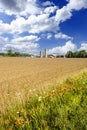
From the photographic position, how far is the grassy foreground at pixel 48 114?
5.25 meters

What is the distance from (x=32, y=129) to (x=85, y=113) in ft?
4.07

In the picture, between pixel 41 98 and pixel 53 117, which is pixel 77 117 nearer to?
pixel 53 117

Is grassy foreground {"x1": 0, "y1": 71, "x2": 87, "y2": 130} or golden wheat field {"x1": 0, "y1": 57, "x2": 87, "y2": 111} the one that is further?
golden wheat field {"x1": 0, "y1": 57, "x2": 87, "y2": 111}

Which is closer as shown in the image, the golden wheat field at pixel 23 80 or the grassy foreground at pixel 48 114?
the grassy foreground at pixel 48 114

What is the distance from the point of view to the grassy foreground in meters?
5.25

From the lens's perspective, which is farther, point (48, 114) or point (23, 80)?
point (23, 80)

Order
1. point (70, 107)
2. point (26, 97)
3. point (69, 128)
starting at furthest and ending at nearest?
1. point (26, 97)
2. point (70, 107)
3. point (69, 128)

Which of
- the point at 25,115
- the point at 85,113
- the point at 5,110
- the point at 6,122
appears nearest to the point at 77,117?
the point at 85,113

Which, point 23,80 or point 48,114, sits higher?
point 48,114

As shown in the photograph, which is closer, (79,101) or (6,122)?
(6,122)

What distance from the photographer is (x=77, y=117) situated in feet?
18.2

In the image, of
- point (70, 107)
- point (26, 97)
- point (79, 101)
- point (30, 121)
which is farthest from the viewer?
point (26, 97)

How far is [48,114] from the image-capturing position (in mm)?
5855

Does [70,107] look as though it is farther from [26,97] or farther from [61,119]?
[26,97]
